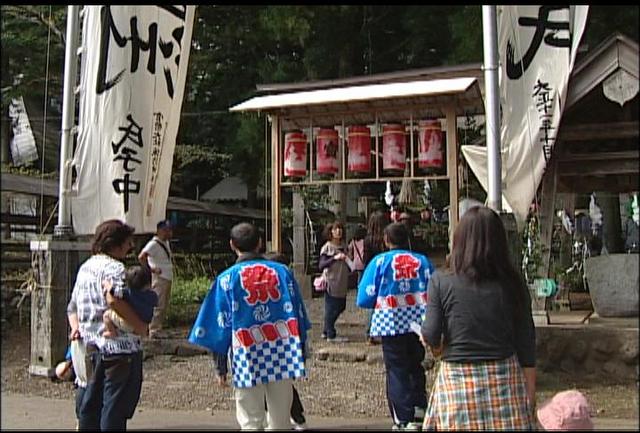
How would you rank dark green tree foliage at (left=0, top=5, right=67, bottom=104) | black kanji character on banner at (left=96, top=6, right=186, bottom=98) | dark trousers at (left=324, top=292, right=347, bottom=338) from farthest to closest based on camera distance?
dark green tree foliage at (left=0, top=5, right=67, bottom=104) → dark trousers at (left=324, top=292, right=347, bottom=338) → black kanji character on banner at (left=96, top=6, right=186, bottom=98)

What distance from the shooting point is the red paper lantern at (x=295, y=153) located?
423 inches

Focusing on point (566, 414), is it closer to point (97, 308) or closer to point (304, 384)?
point (97, 308)

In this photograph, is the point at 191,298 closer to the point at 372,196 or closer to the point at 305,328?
the point at 372,196

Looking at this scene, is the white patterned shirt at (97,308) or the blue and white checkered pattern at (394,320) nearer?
the white patterned shirt at (97,308)

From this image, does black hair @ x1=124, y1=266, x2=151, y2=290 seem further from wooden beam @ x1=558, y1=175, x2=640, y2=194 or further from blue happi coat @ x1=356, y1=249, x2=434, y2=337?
wooden beam @ x1=558, y1=175, x2=640, y2=194

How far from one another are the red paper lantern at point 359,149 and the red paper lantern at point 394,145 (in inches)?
13.0

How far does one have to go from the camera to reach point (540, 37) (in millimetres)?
6434

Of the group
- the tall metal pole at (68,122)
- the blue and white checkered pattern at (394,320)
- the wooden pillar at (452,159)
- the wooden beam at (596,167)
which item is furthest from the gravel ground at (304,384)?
the wooden pillar at (452,159)

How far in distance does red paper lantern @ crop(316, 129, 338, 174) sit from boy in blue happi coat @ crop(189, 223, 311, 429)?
5.84 m

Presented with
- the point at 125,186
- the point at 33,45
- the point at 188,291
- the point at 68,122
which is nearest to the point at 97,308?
the point at 125,186

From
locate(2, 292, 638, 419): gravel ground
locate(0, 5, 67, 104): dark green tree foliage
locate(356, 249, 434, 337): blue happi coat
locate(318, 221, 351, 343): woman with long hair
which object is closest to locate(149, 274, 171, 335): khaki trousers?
locate(2, 292, 638, 419): gravel ground

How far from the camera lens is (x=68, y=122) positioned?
8.12 metres

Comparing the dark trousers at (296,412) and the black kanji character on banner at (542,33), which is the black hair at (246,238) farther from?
the black kanji character on banner at (542,33)

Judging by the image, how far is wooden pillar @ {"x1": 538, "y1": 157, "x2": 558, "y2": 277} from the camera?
801cm
